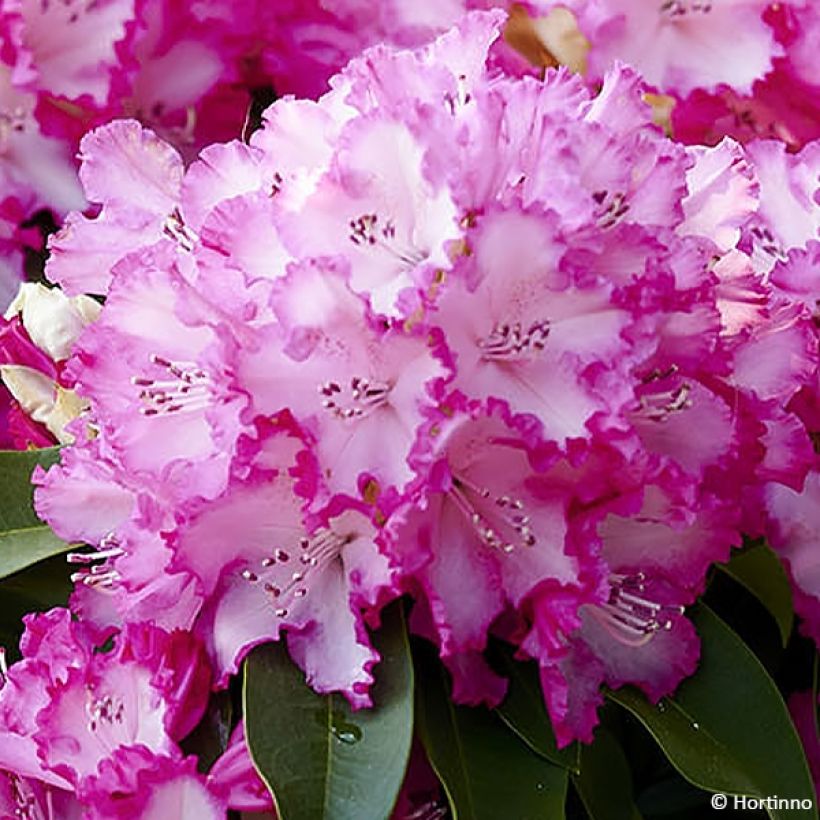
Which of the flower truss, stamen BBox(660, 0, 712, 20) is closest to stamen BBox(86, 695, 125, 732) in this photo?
the flower truss

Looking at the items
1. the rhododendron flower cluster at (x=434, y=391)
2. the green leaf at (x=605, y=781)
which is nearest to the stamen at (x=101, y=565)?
the rhododendron flower cluster at (x=434, y=391)

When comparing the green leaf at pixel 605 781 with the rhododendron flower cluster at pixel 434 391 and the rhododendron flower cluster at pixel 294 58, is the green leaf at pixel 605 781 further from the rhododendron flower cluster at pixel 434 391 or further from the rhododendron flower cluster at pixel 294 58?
the rhododendron flower cluster at pixel 294 58

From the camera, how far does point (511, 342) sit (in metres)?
0.64

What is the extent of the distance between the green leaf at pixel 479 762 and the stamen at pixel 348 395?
0.38 ft

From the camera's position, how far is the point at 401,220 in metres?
0.65

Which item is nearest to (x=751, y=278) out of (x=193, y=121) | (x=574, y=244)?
(x=574, y=244)

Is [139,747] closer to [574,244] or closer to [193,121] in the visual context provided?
[574,244]

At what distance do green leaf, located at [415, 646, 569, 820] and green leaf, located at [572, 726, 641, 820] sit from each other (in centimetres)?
3

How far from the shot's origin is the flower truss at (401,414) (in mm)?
629

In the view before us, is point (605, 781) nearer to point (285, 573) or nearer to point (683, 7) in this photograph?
point (285, 573)

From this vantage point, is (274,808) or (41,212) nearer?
(274,808)

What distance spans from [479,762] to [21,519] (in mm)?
228

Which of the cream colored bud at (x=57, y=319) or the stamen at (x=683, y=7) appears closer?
the cream colored bud at (x=57, y=319)

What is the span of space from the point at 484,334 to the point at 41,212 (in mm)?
354
